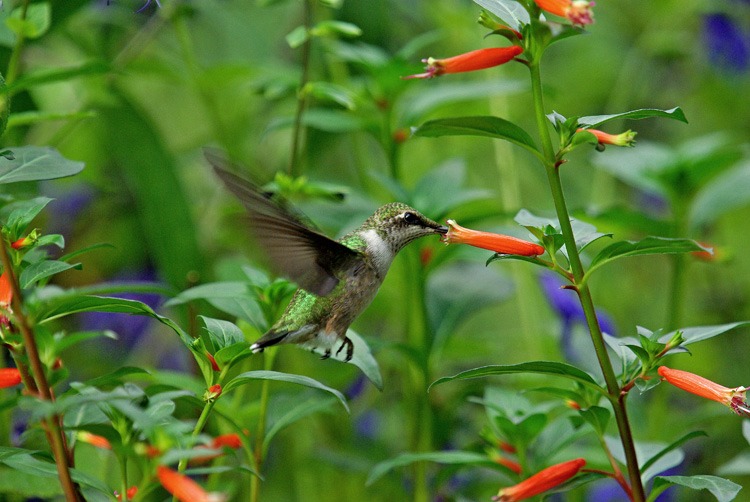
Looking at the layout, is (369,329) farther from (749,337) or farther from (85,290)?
(85,290)

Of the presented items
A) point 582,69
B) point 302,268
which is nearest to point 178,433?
point 302,268

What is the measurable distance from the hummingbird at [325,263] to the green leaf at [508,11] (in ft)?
0.72

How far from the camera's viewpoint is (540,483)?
2.38 feet

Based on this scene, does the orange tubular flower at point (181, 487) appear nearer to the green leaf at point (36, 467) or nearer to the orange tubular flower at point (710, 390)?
the green leaf at point (36, 467)

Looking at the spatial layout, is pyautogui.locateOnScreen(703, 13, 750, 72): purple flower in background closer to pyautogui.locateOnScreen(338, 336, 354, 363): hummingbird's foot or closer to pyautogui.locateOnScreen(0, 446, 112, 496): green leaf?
pyautogui.locateOnScreen(338, 336, 354, 363): hummingbird's foot

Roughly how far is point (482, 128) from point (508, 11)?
0.30ft

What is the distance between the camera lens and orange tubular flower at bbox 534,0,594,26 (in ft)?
2.06

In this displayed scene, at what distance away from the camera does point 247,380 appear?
0.67 metres

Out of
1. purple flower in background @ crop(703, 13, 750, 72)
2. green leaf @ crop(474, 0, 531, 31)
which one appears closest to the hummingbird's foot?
green leaf @ crop(474, 0, 531, 31)

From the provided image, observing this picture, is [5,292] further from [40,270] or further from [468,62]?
[468,62]

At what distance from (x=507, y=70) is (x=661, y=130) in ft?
1.69

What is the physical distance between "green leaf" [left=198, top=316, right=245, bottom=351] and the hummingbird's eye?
23 centimetres

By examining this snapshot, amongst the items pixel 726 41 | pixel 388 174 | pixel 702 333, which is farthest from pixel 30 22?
pixel 726 41

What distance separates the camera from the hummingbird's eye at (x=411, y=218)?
0.86 metres
